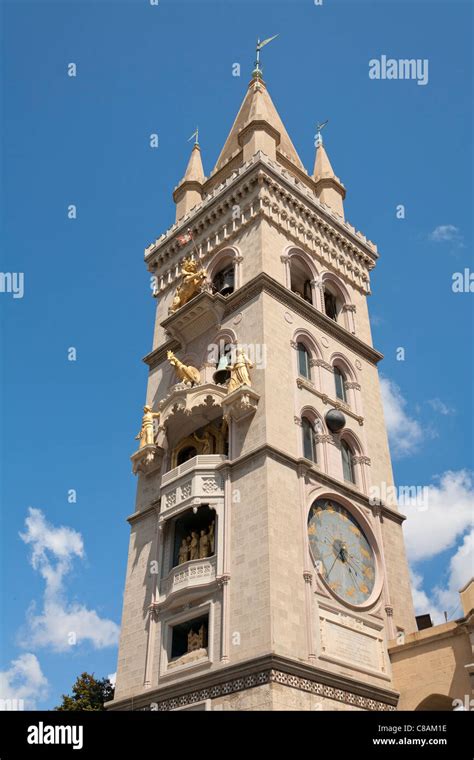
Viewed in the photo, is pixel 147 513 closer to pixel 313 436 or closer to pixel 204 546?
pixel 204 546

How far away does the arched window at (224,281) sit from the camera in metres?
39.6

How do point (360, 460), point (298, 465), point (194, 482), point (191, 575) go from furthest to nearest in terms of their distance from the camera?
point (360, 460) < point (194, 482) < point (298, 465) < point (191, 575)

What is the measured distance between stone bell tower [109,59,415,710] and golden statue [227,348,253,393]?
88mm

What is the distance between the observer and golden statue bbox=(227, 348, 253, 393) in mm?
32703

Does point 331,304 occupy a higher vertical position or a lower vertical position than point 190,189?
lower

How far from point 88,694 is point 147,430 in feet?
69.5

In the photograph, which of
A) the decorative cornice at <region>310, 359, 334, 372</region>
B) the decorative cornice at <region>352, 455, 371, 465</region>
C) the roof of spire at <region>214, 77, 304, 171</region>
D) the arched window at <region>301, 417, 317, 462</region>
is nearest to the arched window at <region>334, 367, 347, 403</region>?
the decorative cornice at <region>310, 359, 334, 372</region>

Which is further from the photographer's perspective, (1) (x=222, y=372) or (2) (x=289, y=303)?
(2) (x=289, y=303)

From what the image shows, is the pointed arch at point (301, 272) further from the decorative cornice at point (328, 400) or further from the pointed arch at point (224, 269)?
the decorative cornice at point (328, 400)

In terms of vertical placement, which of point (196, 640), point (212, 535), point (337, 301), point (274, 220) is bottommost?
point (196, 640)

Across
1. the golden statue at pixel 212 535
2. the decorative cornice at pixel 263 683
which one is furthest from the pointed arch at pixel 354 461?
the decorative cornice at pixel 263 683

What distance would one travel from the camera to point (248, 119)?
156 feet

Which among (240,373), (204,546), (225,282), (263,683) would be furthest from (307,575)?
(225,282)
